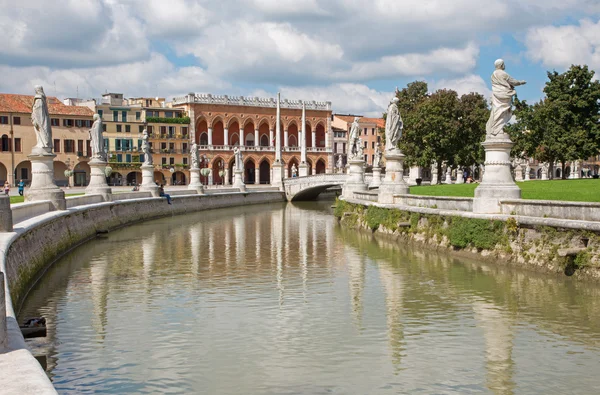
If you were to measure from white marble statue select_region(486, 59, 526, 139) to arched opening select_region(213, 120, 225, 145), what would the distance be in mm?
79826

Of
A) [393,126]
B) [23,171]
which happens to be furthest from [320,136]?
[393,126]

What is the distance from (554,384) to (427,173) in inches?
3796

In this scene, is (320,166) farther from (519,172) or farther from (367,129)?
(519,172)

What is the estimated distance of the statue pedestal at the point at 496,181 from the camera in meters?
19.5

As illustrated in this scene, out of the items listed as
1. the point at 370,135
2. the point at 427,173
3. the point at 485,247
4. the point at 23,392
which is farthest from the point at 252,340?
the point at 370,135

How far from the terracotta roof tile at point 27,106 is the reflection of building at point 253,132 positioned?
16.7m

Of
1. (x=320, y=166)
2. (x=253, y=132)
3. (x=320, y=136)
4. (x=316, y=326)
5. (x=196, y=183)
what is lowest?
(x=316, y=326)

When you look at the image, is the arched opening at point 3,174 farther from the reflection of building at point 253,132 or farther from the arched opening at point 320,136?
the arched opening at point 320,136

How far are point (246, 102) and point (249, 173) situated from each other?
9828 millimetres

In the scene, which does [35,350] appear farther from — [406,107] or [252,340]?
[406,107]

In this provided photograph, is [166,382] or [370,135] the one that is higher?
[370,135]

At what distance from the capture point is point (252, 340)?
1227 cm

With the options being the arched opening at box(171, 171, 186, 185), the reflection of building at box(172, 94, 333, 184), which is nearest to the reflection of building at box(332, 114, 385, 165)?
the reflection of building at box(172, 94, 333, 184)

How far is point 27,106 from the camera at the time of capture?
7325 cm
